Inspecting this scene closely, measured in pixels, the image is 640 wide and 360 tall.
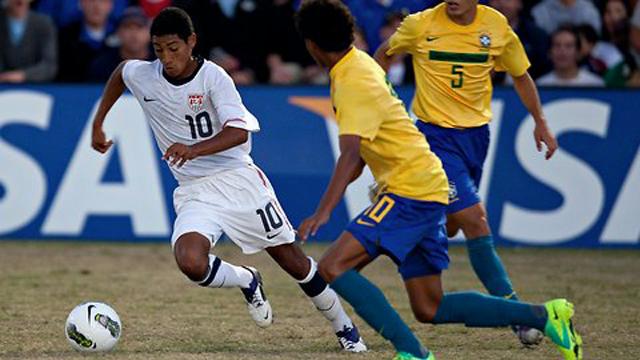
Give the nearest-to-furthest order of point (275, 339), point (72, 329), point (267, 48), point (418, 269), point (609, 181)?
point (418, 269)
point (72, 329)
point (275, 339)
point (609, 181)
point (267, 48)

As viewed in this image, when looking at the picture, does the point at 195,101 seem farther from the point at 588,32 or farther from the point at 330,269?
the point at 588,32

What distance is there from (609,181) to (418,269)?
685 centimetres

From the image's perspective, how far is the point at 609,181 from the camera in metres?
14.3

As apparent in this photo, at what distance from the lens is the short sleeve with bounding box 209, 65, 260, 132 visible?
28.9 ft

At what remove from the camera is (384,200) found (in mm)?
7652

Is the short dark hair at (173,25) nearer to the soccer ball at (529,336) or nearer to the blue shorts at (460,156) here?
the blue shorts at (460,156)

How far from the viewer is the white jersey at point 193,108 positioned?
8.91 metres

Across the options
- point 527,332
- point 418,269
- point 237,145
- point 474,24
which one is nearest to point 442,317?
point 418,269

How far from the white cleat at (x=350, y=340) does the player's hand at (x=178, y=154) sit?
143 cm

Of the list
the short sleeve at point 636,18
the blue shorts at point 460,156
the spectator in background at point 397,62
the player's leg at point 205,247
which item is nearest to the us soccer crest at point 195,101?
the player's leg at point 205,247

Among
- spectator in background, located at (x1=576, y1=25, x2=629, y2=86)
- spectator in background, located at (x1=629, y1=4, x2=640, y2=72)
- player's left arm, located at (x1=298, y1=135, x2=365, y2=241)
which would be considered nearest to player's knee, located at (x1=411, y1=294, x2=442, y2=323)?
player's left arm, located at (x1=298, y1=135, x2=365, y2=241)

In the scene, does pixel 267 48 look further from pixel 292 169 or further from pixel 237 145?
pixel 237 145

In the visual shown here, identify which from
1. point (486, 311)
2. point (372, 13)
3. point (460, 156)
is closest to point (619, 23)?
point (372, 13)

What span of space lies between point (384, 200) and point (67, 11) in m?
9.27
